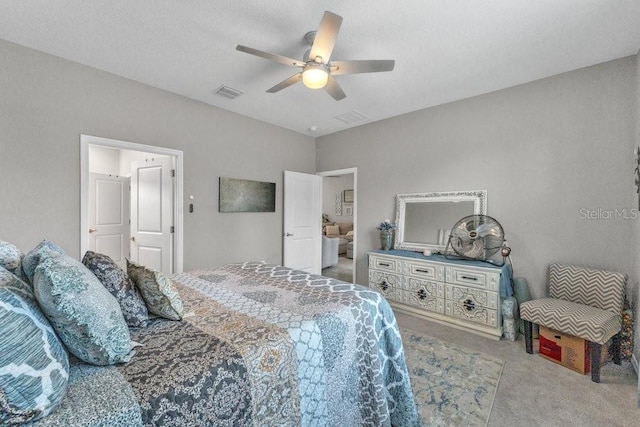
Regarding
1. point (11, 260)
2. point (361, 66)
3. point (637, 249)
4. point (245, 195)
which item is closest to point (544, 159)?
point (637, 249)

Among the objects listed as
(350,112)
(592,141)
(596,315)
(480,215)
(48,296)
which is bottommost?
(596,315)

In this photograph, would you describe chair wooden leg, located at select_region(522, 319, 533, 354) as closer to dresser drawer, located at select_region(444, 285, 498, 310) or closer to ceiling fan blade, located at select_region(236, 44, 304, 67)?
dresser drawer, located at select_region(444, 285, 498, 310)

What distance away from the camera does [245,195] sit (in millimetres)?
4004

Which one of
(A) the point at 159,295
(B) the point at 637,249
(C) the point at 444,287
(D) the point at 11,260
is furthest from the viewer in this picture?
(C) the point at 444,287

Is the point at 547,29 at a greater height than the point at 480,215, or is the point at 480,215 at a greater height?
the point at 547,29

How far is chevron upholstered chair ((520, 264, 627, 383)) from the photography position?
6.86ft

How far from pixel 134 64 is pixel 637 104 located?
4444mm

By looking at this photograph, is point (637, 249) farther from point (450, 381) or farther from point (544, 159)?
point (450, 381)

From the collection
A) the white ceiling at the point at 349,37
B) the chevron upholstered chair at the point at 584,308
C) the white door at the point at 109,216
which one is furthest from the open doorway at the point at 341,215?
the white ceiling at the point at 349,37

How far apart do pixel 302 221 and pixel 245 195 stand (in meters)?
1.14

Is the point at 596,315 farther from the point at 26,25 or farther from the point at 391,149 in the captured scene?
the point at 26,25

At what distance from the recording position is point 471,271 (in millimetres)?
2928

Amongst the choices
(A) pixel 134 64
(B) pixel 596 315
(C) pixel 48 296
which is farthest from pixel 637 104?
(A) pixel 134 64

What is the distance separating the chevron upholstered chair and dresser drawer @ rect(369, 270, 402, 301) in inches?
52.1
